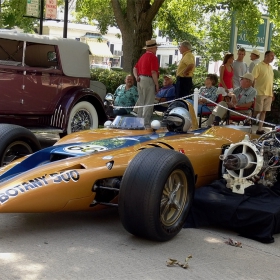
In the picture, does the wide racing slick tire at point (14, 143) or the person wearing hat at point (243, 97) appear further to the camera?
the person wearing hat at point (243, 97)

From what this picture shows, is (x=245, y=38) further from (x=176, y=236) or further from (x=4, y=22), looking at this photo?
(x=4, y=22)

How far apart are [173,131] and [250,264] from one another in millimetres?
2437

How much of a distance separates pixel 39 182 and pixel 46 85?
17.4 feet

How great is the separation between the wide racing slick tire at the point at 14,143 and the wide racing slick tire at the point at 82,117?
145 inches

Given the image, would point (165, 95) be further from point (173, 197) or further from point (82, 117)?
point (173, 197)

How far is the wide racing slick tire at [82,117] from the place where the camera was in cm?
1034

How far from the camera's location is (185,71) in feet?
36.3

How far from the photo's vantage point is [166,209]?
5203mm

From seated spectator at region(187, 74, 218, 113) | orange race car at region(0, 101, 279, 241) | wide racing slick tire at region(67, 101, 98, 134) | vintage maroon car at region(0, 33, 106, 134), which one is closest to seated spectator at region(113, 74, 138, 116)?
vintage maroon car at region(0, 33, 106, 134)

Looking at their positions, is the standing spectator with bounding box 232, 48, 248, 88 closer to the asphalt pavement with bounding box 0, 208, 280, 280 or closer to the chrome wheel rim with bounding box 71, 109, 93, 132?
the chrome wheel rim with bounding box 71, 109, 93, 132

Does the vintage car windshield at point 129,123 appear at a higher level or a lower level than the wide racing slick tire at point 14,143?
higher

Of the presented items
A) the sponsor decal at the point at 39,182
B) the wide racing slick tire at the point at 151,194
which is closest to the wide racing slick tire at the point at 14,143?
the sponsor decal at the point at 39,182

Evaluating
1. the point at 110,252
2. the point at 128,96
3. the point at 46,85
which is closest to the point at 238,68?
the point at 128,96

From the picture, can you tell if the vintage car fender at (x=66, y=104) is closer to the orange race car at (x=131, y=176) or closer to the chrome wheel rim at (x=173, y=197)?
the orange race car at (x=131, y=176)
